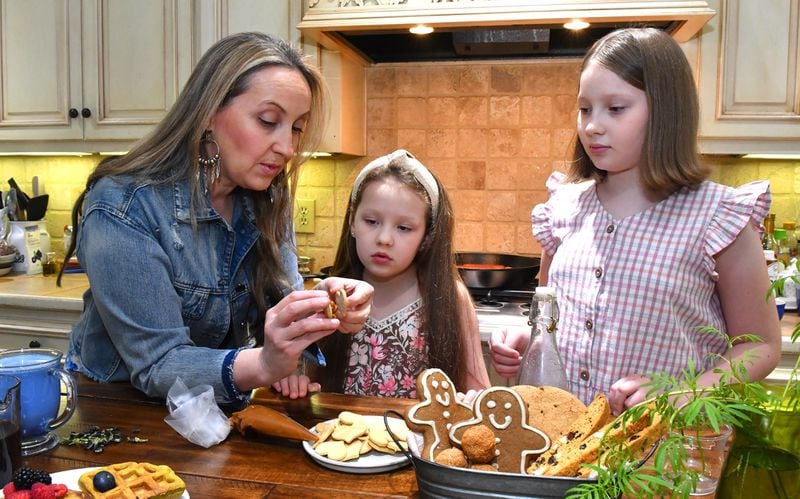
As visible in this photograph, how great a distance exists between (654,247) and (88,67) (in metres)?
2.23

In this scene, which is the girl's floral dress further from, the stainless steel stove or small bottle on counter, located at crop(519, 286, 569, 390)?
small bottle on counter, located at crop(519, 286, 569, 390)

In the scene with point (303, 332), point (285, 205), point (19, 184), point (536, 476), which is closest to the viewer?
point (536, 476)

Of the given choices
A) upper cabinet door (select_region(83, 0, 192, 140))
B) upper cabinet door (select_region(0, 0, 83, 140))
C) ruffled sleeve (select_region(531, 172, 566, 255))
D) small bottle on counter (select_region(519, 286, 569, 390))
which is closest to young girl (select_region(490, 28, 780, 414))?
ruffled sleeve (select_region(531, 172, 566, 255))

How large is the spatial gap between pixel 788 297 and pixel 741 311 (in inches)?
47.8

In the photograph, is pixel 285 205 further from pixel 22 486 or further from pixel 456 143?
pixel 456 143

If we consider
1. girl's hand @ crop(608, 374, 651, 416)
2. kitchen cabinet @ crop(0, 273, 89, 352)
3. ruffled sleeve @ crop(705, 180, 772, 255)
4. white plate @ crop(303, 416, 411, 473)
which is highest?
ruffled sleeve @ crop(705, 180, 772, 255)

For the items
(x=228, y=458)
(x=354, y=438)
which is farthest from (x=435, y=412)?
(x=228, y=458)

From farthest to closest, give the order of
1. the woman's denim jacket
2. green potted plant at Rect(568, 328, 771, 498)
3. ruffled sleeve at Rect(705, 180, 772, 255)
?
ruffled sleeve at Rect(705, 180, 772, 255) → the woman's denim jacket → green potted plant at Rect(568, 328, 771, 498)

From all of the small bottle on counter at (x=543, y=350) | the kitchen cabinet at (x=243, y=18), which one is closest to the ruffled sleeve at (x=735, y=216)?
the small bottle on counter at (x=543, y=350)

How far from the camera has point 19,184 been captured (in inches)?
122

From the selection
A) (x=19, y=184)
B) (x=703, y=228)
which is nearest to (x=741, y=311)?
(x=703, y=228)

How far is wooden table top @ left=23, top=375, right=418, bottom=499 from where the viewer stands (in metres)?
0.82

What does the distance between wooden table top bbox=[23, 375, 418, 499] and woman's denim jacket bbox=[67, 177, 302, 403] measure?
0.08 meters

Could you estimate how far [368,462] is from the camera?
0.88 m
